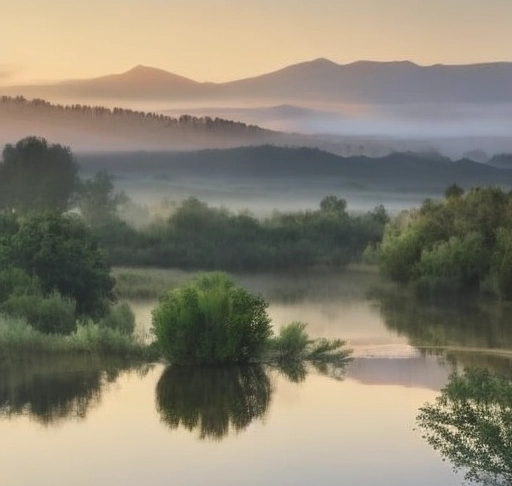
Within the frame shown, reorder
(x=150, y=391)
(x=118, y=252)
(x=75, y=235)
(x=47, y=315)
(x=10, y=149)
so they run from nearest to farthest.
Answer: (x=150, y=391) < (x=47, y=315) < (x=75, y=235) < (x=118, y=252) < (x=10, y=149)

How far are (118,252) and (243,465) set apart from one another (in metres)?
13.2

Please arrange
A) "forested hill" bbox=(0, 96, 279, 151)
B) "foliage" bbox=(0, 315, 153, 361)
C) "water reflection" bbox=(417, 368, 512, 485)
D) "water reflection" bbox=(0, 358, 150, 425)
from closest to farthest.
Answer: "water reflection" bbox=(417, 368, 512, 485), "water reflection" bbox=(0, 358, 150, 425), "foliage" bbox=(0, 315, 153, 361), "forested hill" bbox=(0, 96, 279, 151)

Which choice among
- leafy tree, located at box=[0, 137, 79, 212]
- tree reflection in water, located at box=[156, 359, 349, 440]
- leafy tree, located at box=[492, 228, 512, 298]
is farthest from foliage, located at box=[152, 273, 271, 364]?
leafy tree, located at box=[0, 137, 79, 212]

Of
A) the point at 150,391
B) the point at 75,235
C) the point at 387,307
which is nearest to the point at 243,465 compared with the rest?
the point at 150,391

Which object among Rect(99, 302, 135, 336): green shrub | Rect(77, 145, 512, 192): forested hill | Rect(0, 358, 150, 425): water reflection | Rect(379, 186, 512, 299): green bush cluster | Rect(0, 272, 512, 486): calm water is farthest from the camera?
Rect(77, 145, 512, 192): forested hill

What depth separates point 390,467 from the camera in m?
8.66

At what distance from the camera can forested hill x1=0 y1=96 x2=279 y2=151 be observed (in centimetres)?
2417

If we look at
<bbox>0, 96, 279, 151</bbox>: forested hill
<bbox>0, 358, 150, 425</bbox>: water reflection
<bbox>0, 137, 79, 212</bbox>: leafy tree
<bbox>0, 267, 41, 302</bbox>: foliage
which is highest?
<bbox>0, 96, 279, 151</bbox>: forested hill

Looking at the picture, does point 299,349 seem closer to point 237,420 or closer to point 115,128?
point 237,420

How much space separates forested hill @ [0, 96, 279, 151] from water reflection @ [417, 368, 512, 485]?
17.9 meters

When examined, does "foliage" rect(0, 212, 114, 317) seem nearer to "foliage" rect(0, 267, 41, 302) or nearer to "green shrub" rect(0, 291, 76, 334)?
"foliage" rect(0, 267, 41, 302)

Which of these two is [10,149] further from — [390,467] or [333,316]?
[390,467]

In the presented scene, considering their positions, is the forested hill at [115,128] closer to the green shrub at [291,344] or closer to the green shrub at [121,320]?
the green shrub at [121,320]

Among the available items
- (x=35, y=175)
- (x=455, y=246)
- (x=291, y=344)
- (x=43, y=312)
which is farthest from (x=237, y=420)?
(x=35, y=175)
